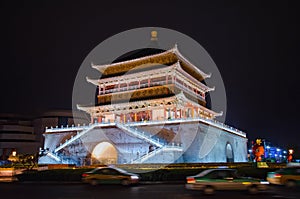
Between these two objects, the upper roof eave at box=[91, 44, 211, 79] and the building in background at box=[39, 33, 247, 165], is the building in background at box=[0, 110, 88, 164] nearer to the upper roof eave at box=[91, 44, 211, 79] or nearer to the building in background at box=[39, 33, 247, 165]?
the building in background at box=[39, 33, 247, 165]

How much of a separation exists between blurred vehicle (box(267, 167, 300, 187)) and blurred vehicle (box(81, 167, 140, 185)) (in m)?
7.76

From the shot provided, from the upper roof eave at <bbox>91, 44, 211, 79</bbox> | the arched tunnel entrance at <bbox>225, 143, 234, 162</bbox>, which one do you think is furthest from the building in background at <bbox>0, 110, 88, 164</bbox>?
the arched tunnel entrance at <bbox>225, 143, 234, 162</bbox>

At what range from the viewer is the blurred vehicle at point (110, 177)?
16.9m

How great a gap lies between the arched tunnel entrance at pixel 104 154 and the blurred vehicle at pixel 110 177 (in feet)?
60.3

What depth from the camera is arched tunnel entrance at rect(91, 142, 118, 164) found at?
36.4 m

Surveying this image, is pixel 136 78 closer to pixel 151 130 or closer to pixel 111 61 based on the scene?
pixel 111 61

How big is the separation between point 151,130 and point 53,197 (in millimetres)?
23266

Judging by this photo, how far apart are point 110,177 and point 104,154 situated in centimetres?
2224

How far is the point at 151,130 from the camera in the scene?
35.3 meters

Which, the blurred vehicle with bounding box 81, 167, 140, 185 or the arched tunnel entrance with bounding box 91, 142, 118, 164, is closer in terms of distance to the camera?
the blurred vehicle with bounding box 81, 167, 140, 185

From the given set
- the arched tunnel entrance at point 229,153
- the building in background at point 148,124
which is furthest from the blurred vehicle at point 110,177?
the arched tunnel entrance at point 229,153

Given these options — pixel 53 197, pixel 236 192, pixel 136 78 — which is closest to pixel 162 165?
pixel 236 192

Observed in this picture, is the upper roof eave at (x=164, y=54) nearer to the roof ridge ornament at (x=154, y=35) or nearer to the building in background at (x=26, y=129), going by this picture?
the roof ridge ornament at (x=154, y=35)

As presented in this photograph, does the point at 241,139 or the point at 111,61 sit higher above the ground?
the point at 111,61
